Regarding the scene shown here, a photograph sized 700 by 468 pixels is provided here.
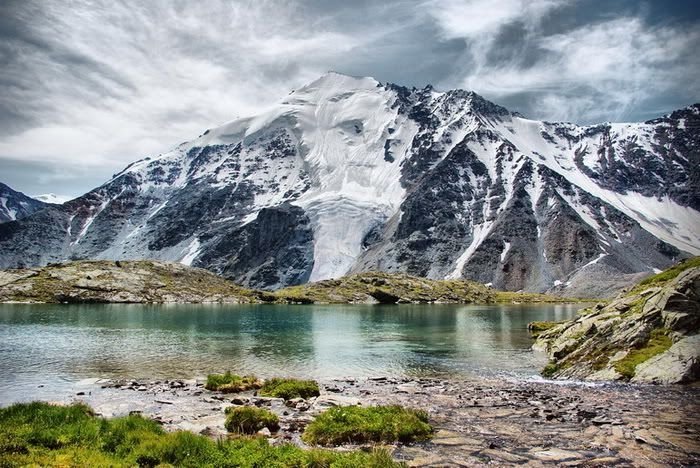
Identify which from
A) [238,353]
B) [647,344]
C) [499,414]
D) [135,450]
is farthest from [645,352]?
[238,353]

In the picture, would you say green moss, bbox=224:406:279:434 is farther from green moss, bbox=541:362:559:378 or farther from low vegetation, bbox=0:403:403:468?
green moss, bbox=541:362:559:378

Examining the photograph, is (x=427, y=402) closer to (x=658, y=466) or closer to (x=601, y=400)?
(x=601, y=400)

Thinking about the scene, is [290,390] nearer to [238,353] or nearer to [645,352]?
[645,352]

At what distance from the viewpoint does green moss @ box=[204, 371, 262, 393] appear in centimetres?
3594

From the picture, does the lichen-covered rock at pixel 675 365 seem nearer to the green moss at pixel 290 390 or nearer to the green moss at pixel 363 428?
the green moss at pixel 363 428

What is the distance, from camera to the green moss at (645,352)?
1590 inches

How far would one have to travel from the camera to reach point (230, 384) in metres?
36.4

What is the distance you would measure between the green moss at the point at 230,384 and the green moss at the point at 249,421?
1186 cm

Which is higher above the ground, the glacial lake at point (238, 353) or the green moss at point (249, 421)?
the green moss at point (249, 421)

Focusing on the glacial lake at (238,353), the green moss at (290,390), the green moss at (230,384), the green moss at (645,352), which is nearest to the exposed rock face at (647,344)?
the green moss at (645,352)

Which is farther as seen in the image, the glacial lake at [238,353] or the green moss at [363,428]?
the glacial lake at [238,353]

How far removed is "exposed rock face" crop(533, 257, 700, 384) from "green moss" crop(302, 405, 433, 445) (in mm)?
23693

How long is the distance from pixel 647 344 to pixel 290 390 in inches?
1157

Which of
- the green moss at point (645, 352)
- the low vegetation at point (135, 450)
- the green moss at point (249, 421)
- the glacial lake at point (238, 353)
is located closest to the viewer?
the low vegetation at point (135, 450)
